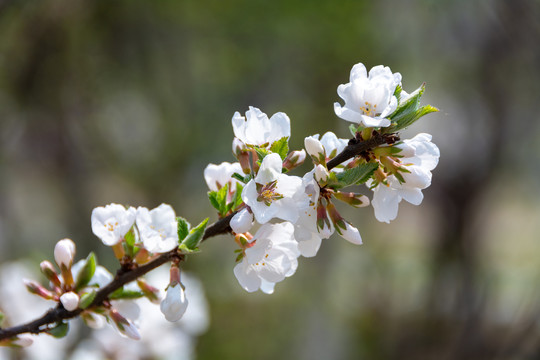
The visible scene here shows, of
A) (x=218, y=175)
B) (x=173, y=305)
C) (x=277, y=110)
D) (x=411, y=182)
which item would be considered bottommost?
(x=173, y=305)

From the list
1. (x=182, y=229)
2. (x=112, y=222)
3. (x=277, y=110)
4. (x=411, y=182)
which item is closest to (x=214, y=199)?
(x=182, y=229)

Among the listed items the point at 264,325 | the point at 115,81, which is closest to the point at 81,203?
the point at 115,81

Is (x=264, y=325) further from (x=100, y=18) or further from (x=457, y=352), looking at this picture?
(x=100, y=18)

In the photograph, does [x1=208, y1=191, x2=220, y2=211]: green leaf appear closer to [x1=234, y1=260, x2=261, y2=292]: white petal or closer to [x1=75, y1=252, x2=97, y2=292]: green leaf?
[x1=234, y1=260, x2=261, y2=292]: white petal

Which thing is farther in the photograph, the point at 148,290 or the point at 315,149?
the point at 148,290

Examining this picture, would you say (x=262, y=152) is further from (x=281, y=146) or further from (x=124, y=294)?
(x=124, y=294)

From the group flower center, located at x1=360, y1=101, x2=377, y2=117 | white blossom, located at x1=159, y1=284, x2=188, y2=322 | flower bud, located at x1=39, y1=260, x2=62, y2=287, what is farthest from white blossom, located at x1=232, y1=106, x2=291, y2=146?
flower bud, located at x1=39, y1=260, x2=62, y2=287
